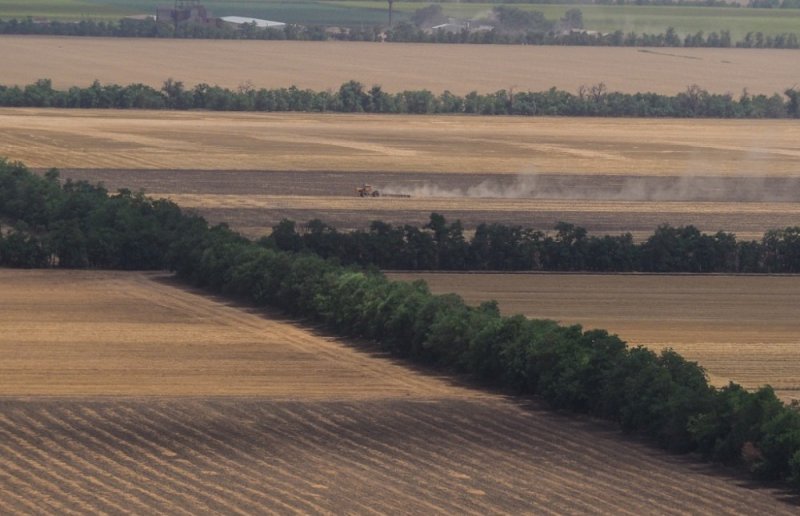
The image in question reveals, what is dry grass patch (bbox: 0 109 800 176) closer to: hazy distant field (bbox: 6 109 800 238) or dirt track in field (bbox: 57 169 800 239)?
hazy distant field (bbox: 6 109 800 238)

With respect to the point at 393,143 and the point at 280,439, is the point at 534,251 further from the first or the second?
the point at 393,143

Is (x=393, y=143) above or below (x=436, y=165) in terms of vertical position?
below

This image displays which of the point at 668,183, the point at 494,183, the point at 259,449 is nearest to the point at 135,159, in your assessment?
the point at 494,183

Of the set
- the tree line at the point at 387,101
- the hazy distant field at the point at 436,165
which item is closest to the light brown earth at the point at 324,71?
the tree line at the point at 387,101

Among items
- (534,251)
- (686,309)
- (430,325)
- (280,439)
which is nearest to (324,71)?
(534,251)

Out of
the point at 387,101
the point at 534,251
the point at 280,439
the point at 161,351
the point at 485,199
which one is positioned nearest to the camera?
the point at 280,439

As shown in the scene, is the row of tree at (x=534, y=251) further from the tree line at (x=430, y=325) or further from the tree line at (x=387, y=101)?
the tree line at (x=387, y=101)

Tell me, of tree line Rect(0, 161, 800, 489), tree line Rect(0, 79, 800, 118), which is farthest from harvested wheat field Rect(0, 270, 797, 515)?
tree line Rect(0, 79, 800, 118)
